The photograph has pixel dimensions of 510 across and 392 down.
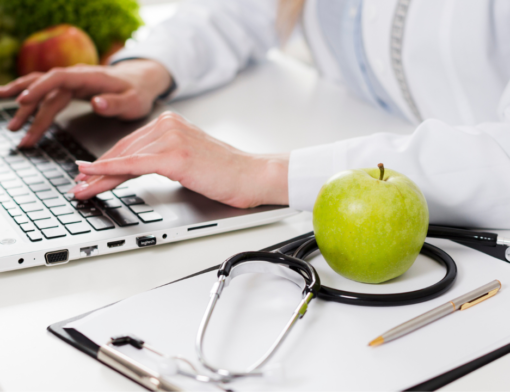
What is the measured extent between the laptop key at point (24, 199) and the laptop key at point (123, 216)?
9cm

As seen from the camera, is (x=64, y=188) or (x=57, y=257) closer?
(x=57, y=257)

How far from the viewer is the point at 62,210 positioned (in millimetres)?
592

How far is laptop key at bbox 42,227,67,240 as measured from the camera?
0.53 metres

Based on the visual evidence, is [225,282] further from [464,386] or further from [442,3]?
[442,3]

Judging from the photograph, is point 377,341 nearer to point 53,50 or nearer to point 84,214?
point 84,214

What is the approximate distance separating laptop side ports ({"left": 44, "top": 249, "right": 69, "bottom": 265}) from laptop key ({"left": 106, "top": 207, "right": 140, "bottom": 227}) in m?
0.07

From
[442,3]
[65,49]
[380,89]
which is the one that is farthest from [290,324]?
[65,49]

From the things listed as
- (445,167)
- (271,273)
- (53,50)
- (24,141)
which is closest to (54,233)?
(271,273)

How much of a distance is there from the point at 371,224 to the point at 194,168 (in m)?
0.25

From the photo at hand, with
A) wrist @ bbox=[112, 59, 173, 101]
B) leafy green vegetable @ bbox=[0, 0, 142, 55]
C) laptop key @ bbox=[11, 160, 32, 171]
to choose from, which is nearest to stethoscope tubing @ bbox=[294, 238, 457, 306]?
laptop key @ bbox=[11, 160, 32, 171]

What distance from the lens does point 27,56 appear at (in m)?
1.09

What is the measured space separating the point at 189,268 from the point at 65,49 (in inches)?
28.7

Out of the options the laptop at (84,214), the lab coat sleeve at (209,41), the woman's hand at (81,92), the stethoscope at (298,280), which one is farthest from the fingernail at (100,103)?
the stethoscope at (298,280)

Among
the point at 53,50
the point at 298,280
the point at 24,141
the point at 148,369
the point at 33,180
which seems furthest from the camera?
the point at 53,50
